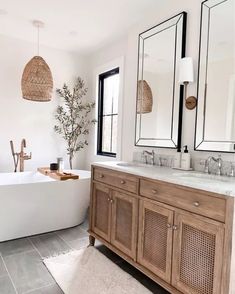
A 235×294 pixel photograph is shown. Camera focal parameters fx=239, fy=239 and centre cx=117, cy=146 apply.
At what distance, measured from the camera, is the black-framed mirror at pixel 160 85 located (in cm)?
242

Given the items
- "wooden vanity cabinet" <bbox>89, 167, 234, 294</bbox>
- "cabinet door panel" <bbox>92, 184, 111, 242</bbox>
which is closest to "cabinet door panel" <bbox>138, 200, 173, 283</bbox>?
"wooden vanity cabinet" <bbox>89, 167, 234, 294</bbox>

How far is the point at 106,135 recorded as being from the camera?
13.5ft

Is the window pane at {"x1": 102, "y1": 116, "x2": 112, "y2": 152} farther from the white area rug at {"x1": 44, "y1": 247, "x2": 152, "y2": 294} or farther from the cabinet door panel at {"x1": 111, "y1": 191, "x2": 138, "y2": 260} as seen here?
the white area rug at {"x1": 44, "y1": 247, "x2": 152, "y2": 294}

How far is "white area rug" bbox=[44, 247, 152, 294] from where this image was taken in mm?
1894

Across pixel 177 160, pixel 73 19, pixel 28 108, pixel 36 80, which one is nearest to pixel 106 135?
pixel 28 108

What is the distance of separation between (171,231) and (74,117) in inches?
117

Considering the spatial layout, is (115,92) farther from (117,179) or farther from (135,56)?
(117,179)

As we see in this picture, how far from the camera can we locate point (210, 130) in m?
2.11

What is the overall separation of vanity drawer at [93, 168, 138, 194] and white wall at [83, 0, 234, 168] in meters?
0.63

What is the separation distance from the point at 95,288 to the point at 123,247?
418mm

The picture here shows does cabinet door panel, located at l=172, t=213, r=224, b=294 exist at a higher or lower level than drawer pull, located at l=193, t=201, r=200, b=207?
lower

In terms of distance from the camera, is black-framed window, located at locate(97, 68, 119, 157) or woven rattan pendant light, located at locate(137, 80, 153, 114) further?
black-framed window, located at locate(97, 68, 119, 157)

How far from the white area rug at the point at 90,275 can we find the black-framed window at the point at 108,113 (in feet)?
5.88

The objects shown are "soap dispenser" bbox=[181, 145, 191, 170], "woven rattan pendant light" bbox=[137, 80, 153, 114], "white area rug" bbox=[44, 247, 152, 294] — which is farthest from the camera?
"woven rattan pendant light" bbox=[137, 80, 153, 114]
